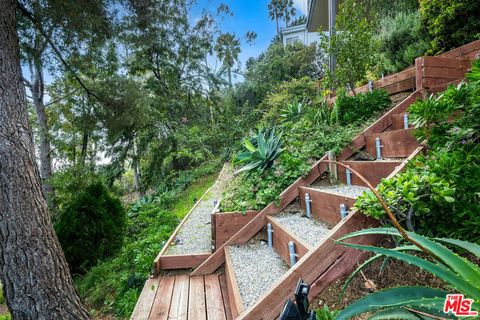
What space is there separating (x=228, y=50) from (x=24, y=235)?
1163cm

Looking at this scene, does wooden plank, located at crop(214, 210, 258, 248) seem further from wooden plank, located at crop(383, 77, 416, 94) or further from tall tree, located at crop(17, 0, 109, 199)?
tall tree, located at crop(17, 0, 109, 199)

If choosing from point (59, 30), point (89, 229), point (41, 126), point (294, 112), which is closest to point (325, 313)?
point (89, 229)

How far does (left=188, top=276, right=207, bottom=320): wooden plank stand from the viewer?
64.1 inches

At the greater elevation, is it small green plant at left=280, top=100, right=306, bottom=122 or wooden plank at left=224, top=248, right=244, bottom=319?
small green plant at left=280, top=100, right=306, bottom=122

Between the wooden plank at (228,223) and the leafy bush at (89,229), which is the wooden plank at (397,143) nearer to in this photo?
the wooden plank at (228,223)

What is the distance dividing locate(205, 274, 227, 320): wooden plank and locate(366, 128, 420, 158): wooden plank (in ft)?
6.02

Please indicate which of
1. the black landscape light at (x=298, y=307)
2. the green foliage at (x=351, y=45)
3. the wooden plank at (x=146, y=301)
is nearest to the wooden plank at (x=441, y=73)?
the green foliage at (x=351, y=45)

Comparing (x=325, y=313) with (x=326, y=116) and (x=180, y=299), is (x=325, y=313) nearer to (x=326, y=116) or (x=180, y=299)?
(x=180, y=299)

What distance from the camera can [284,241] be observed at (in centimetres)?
179

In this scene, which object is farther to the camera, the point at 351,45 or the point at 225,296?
the point at 351,45

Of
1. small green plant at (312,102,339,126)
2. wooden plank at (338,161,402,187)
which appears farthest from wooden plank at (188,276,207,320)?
small green plant at (312,102,339,126)

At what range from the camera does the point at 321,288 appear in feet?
3.89

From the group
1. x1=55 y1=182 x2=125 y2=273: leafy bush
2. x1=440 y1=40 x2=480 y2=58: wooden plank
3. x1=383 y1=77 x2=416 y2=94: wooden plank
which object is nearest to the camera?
x1=440 y1=40 x2=480 y2=58: wooden plank

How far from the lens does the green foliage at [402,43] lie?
3.89 meters
